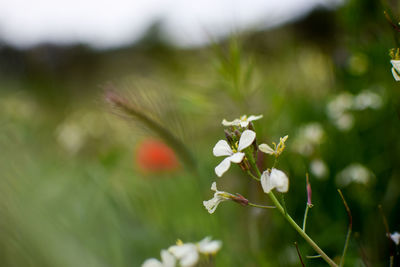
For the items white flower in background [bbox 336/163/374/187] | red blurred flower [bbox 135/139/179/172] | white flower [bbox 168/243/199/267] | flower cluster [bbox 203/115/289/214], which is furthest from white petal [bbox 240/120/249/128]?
red blurred flower [bbox 135/139/179/172]

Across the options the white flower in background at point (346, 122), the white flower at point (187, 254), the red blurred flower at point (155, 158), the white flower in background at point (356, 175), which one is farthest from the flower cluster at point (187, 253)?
the red blurred flower at point (155, 158)

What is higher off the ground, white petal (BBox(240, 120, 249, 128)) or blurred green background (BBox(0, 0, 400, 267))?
blurred green background (BBox(0, 0, 400, 267))

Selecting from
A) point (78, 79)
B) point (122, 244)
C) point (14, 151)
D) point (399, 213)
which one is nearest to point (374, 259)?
point (399, 213)

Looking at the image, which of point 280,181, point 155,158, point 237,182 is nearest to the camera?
point 280,181

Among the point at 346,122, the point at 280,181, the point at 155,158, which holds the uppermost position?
the point at 155,158

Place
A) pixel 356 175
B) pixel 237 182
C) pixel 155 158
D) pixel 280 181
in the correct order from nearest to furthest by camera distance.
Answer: pixel 280 181 < pixel 356 175 < pixel 237 182 < pixel 155 158

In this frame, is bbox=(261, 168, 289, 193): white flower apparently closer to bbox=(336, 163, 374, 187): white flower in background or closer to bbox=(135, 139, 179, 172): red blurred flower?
bbox=(336, 163, 374, 187): white flower in background

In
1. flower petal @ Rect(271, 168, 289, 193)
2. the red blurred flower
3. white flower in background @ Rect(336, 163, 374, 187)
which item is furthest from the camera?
the red blurred flower

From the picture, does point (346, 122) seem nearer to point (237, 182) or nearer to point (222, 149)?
point (237, 182)

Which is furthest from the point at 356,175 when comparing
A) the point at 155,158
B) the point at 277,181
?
the point at 155,158
